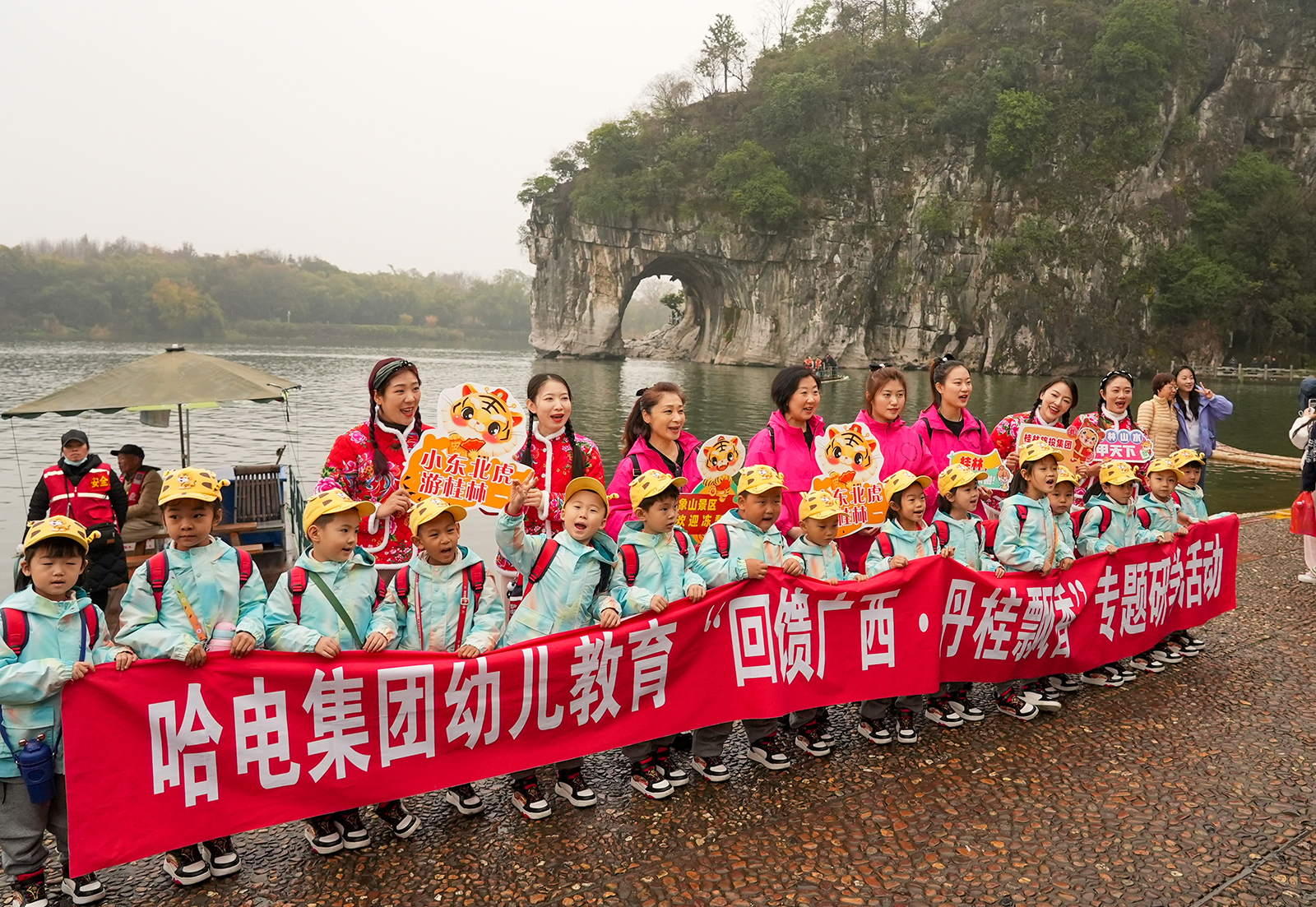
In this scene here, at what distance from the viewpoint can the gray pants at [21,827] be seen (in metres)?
2.95

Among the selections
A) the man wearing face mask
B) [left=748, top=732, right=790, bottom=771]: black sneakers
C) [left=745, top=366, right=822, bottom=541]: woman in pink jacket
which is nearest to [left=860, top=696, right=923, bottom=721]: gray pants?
[left=748, top=732, right=790, bottom=771]: black sneakers

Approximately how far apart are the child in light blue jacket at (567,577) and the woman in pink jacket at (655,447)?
0.62 metres

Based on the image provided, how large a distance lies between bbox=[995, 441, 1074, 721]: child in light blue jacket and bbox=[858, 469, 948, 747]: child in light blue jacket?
1.35 feet

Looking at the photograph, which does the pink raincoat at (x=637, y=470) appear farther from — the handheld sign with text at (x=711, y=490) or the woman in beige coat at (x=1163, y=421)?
the woman in beige coat at (x=1163, y=421)

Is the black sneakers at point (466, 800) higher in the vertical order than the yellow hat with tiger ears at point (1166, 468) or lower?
lower

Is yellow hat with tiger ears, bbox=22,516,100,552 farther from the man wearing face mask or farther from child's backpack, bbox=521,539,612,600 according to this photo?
the man wearing face mask

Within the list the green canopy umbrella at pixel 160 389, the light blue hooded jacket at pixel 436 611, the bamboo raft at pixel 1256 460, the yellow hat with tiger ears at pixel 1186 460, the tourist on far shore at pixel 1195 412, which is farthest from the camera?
the bamboo raft at pixel 1256 460

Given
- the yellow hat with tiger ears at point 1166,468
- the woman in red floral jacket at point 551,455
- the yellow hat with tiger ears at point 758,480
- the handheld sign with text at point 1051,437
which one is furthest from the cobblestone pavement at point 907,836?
the handheld sign with text at point 1051,437

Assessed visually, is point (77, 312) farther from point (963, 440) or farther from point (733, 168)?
point (963, 440)

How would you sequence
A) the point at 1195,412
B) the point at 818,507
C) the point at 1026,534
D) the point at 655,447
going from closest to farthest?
the point at 818,507 < the point at 655,447 < the point at 1026,534 < the point at 1195,412

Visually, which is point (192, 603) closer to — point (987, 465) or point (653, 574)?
point (653, 574)

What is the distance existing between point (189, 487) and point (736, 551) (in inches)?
90.2

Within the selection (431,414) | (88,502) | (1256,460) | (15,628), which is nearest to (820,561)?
(15,628)

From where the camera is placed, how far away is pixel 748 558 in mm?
4020
